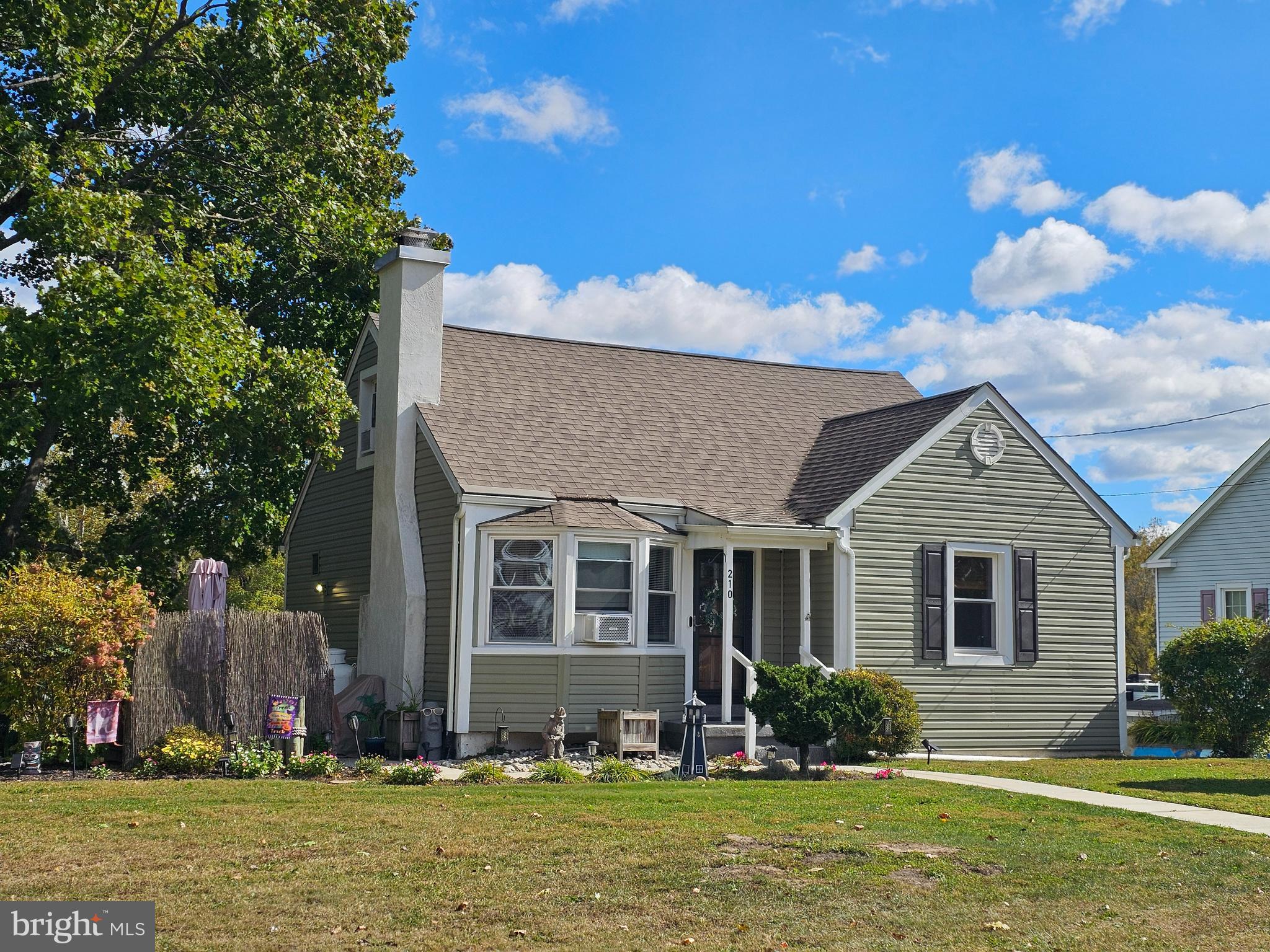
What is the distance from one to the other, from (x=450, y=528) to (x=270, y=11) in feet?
27.0

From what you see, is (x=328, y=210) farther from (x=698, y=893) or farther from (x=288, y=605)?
(x=698, y=893)

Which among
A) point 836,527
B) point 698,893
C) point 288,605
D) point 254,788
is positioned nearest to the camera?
point 698,893

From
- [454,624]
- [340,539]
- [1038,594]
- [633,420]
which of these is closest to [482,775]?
[454,624]

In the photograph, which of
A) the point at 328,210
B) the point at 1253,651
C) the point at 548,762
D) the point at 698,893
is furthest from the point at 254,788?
the point at 1253,651

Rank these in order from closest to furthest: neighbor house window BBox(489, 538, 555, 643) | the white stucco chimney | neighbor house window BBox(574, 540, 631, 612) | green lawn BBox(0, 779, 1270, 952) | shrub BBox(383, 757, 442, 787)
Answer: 1. green lawn BBox(0, 779, 1270, 952)
2. shrub BBox(383, 757, 442, 787)
3. neighbor house window BBox(489, 538, 555, 643)
4. neighbor house window BBox(574, 540, 631, 612)
5. the white stucco chimney

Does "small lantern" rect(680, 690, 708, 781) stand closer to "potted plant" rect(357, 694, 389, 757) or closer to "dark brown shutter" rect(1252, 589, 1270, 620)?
"potted plant" rect(357, 694, 389, 757)

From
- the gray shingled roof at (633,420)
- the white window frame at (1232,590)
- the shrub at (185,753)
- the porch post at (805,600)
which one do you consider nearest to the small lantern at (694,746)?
the porch post at (805,600)

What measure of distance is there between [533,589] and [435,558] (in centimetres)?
162

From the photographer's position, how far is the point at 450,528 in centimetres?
1622

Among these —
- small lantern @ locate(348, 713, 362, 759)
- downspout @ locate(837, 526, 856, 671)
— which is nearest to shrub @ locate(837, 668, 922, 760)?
downspout @ locate(837, 526, 856, 671)

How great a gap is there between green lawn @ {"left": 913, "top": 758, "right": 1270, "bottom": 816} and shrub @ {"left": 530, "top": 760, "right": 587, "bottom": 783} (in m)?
4.43

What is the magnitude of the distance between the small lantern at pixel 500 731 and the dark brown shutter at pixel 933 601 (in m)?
5.95

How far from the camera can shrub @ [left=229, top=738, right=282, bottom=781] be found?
13.1 metres

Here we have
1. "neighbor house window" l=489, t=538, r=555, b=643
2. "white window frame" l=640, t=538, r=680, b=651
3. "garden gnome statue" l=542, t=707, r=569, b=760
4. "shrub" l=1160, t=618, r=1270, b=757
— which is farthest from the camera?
"shrub" l=1160, t=618, r=1270, b=757
